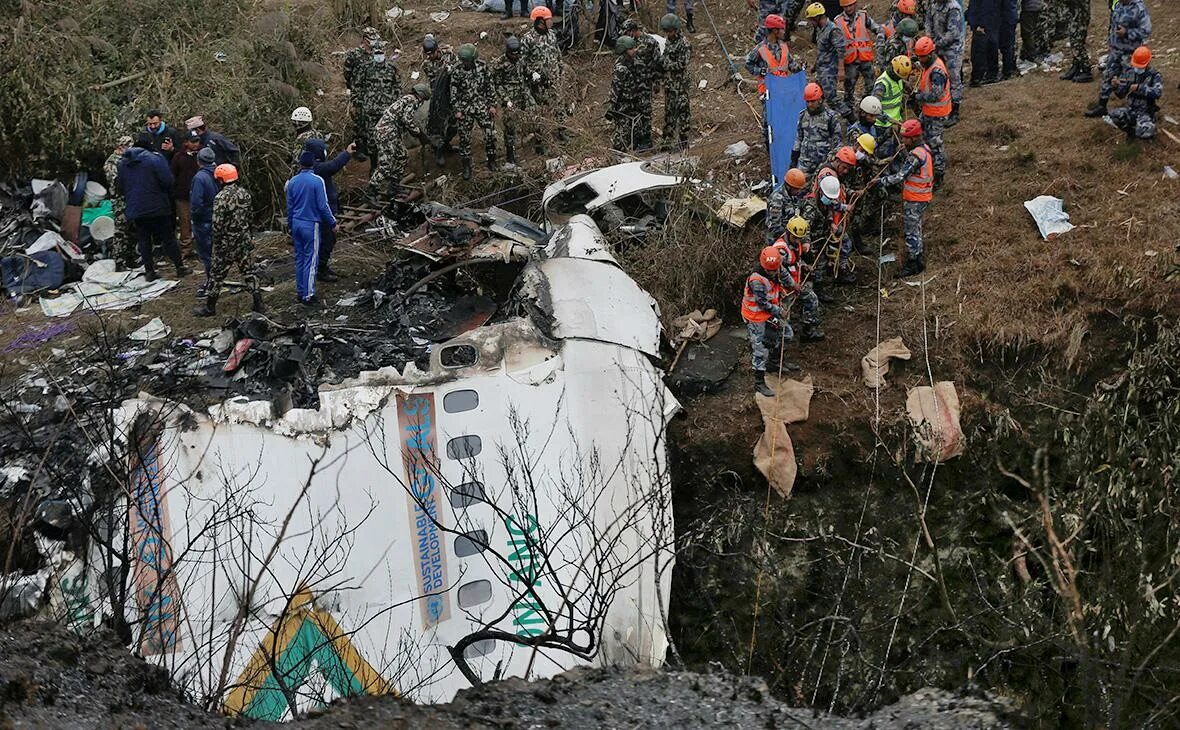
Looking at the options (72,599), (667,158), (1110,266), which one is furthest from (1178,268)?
(72,599)

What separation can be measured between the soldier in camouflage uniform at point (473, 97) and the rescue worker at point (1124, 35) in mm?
6227

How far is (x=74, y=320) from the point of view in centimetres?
1073

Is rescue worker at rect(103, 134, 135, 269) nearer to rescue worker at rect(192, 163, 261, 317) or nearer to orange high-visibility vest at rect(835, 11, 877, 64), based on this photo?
rescue worker at rect(192, 163, 261, 317)

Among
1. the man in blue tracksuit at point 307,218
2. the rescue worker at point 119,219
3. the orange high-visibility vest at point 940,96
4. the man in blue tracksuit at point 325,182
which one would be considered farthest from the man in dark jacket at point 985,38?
the rescue worker at point 119,219

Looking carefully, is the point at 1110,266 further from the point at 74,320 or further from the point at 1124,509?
the point at 74,320

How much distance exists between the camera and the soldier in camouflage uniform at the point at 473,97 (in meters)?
12.1

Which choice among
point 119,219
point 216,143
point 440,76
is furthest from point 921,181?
point 119,219

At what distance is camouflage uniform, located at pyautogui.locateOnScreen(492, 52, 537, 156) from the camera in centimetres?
1262

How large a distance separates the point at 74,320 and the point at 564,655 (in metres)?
6.56

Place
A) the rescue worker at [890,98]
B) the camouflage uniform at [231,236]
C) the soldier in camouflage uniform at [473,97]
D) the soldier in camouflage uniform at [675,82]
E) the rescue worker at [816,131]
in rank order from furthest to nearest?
1. the soldier in camouflage uniform at [473,97]
2. the soldier in camouflage uniform at [675,82]
3. the camouflage uniform at [231,236]
4. the rescue worker at [890,98]
5. the rescue worker at [816,131]

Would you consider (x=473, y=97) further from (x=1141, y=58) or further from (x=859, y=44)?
(x=1141, y=58)

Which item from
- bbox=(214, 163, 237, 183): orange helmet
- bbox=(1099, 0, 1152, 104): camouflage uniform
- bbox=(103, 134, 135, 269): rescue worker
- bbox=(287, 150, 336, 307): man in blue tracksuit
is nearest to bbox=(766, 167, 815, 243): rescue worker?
bbox=(1099, 0, 1152, 104): camouflage uniform

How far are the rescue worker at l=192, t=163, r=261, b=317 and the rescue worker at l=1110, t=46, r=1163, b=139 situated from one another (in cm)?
814

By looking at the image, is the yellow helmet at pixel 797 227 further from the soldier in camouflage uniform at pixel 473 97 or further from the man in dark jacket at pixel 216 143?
the man in dark jacket at pixel 216 143
